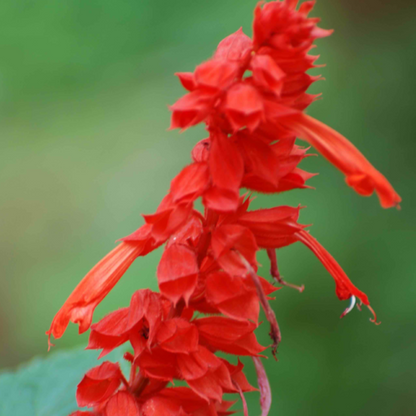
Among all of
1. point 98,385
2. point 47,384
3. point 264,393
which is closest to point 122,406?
point 98,385

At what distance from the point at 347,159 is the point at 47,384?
1.00 meters

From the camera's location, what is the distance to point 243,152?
0.67 m

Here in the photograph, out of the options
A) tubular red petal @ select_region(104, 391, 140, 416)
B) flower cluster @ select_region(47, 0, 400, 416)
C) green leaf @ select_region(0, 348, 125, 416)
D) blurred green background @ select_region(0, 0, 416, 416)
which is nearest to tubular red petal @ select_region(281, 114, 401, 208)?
flower cluster @ select_region(47, 0, 400, 416)

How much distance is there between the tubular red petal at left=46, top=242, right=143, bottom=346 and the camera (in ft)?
2.24

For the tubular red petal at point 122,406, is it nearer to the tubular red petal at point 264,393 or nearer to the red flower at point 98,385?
the red flower at point 98,385

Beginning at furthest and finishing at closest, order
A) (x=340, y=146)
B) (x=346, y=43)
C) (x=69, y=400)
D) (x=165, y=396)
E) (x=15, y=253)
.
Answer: (x=346, y=43)
(x=15, y=253)
(x=69, y=400)
(x=165, y=396)
(x=340, y=146)

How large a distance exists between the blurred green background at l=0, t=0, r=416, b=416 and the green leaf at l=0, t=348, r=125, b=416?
23.1 inches

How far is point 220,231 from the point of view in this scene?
660mm

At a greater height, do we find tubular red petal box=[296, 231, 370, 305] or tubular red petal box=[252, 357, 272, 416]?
tubular red petal box=[296, 231, 370, 305]

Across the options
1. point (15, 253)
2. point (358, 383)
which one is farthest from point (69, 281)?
point (358, 383)

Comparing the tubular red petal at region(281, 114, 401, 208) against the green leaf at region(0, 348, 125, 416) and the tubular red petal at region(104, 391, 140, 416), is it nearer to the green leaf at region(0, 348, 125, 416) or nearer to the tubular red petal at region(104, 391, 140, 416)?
the tubular red petal at region(104, 391, 140, 416)

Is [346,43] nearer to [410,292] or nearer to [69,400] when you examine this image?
[410,292]

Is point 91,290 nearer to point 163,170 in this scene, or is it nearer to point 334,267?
point 334,267

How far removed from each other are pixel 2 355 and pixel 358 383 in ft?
4.42
